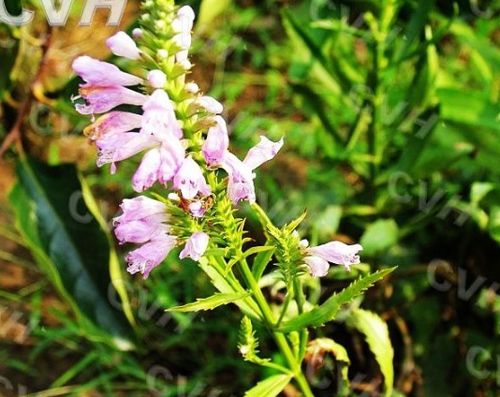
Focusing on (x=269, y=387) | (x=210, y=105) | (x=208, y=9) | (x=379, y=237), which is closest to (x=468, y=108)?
(x=379, y=237)

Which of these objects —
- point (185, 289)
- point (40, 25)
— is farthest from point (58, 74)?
point (185, 289)

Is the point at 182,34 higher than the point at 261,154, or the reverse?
the point at 182,34

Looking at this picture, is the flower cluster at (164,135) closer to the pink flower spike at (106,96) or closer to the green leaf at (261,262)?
the pink flower spike at (106,96)

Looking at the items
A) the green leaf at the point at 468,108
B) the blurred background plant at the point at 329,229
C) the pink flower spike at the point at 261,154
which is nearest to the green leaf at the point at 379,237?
the blurred background plant at the point at 329,229

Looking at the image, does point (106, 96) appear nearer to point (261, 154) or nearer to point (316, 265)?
point (261, 154)

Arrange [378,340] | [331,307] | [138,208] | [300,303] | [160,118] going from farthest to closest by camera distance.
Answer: [378,340] → [300,303] → [331,307] → [138,208] → [160,118]

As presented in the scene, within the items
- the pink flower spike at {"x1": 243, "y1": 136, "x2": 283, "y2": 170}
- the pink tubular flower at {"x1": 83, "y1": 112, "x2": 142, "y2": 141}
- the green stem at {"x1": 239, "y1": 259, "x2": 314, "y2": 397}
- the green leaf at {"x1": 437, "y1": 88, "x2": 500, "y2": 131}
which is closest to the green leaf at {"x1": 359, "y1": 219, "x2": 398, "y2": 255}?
the green leaf at {"x1": 437, "y1": 88, "x2": 500, "y2": 131}

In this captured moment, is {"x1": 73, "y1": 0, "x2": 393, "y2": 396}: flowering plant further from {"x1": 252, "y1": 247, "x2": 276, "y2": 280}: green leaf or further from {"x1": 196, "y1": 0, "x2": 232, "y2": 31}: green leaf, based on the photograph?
{"x1": 196, "y1": 0, "x2": 232, "y2": 31}: green leaf
